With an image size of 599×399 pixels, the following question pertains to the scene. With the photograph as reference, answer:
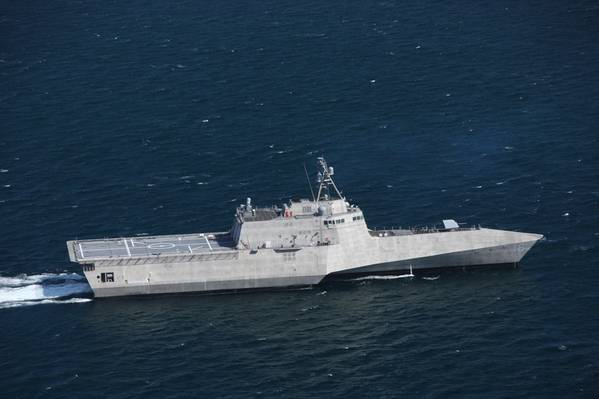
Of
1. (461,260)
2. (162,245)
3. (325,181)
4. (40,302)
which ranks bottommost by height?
(461,260)

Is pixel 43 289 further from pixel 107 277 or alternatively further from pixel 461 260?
pixel 461 260

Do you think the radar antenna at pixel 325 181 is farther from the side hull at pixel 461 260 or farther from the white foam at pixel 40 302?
the white foam at pixel 40 302

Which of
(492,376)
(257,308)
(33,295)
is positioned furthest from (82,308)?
(492,376)

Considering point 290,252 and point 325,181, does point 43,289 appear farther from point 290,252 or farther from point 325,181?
point 325,181

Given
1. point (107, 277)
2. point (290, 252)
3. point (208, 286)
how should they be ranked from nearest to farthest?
point (107, 277) → point (208, 286) → point (290, 252)

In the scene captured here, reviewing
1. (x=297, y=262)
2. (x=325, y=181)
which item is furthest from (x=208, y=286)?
(x=325, y=181)

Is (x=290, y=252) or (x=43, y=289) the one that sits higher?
(x=290, y=252)

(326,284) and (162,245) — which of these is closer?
(326,284)

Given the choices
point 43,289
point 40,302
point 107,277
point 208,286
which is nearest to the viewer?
point 40,302

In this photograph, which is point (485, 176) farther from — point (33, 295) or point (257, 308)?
point (33, 295)

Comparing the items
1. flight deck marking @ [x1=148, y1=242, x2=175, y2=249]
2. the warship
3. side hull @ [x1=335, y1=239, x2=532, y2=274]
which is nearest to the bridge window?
Answer: the warship
